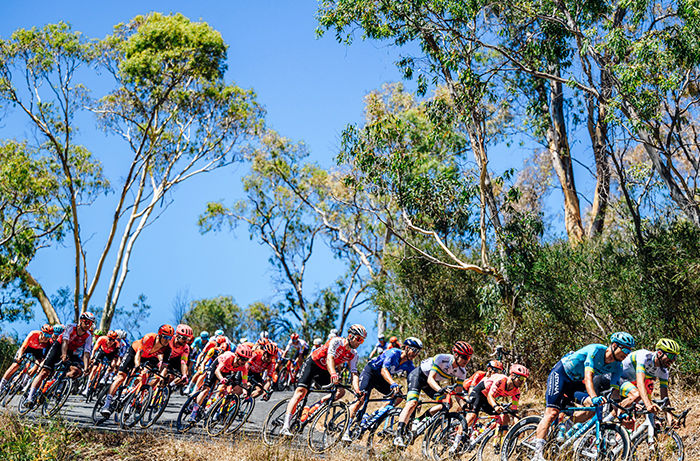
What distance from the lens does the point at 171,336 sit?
1191 cm

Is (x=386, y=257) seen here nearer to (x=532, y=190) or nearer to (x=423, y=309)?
(x=423, y=309)

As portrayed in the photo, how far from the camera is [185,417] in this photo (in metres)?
11.2

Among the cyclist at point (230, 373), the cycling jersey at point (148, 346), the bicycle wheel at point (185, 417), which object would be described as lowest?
the bicycle wheel at point (185, 417)

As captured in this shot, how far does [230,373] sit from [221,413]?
0.69m

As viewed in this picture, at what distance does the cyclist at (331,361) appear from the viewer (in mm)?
10619

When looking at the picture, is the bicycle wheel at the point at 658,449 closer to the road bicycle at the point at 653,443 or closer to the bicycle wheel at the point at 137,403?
the road bicycle at the point at 653,443

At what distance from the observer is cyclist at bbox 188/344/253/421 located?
11.2m

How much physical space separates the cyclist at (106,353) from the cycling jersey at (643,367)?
11308 mm

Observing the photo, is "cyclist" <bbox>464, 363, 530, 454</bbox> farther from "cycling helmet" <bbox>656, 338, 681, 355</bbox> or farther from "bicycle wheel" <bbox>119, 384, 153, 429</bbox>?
"bicycle wheel" <bbox>119, 384, 153, 429</bbox>

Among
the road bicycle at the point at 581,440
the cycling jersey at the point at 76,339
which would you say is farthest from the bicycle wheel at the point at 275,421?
the cycling jersey at the point at 76,339

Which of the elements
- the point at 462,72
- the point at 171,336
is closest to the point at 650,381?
the point at 171,336

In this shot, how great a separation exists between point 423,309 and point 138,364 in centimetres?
1292

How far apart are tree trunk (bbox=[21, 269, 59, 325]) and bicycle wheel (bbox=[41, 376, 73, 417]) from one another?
1650 cm

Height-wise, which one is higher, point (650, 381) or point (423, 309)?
point (423, 309)
